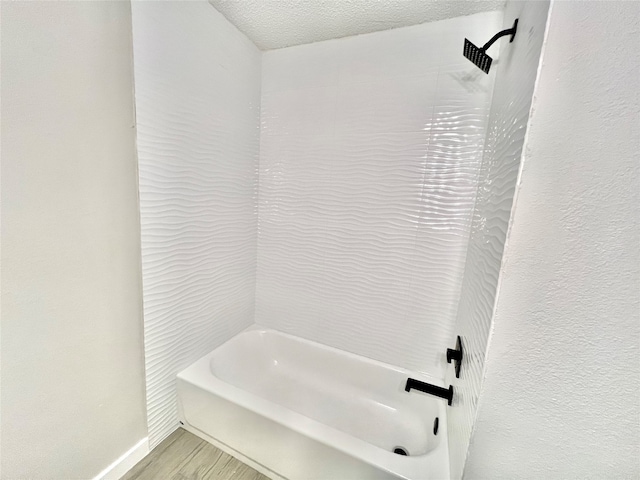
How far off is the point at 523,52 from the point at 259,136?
156cm

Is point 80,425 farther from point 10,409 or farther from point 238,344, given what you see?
point 238,344

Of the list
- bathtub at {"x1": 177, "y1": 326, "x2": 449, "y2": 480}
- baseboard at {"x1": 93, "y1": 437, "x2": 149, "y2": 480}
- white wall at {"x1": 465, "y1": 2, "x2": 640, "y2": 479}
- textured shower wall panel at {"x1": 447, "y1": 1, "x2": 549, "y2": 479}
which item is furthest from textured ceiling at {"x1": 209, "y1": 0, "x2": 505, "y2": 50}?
baseboard at {"x1": 93, "y1": 437, "x2": 149, "y2": 480}

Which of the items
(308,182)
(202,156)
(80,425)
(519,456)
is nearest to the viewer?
(519,456)

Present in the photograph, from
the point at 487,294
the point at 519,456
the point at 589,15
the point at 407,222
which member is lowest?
the point at 519,456

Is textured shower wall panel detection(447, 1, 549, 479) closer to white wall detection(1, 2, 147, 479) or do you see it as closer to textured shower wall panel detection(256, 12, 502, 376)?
textured shower wall panel detection(256, 12, 502, 376)

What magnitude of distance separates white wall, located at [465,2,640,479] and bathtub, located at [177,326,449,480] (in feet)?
2.11

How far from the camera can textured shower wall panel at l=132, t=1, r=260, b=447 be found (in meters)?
1.26

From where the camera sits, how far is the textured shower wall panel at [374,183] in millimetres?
1498

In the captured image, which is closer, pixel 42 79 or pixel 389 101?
pixel 42 79

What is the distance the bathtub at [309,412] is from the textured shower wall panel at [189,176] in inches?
7.3

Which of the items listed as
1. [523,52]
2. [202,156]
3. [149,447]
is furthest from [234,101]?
[149,447]

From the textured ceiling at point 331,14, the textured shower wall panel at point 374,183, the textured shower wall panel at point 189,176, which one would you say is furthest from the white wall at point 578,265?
the textured shower wall panel at point 189,176

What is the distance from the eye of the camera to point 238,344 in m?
1.95

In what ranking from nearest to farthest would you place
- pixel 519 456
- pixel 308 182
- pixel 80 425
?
pixel 519 456 → pixel 80 425 → pixel 308 182
